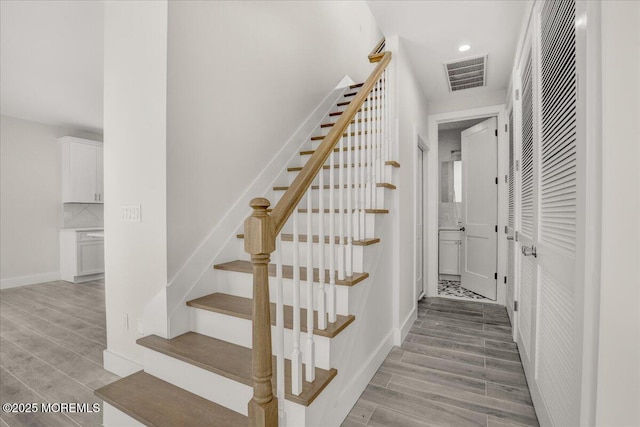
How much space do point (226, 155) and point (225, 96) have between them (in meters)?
0.44

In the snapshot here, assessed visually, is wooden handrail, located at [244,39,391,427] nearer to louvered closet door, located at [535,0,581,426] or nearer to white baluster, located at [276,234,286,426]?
white baluster, located at [276,234,286,426]

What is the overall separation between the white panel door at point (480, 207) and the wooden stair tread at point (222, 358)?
3318 mm

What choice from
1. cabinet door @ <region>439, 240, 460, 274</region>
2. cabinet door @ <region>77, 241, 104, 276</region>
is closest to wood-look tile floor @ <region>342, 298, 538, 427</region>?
cabinet door @ <region>439, 240, 460, 274</region>

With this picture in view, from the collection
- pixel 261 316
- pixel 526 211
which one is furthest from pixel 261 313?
pixel 526 211

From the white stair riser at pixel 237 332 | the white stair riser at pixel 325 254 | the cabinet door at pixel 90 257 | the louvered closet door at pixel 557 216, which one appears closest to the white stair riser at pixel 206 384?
the white stair riser at pixel 237 332

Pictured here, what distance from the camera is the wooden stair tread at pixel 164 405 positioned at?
1.38m

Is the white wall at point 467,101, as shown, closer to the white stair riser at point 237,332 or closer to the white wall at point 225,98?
the white wall at point 225,98

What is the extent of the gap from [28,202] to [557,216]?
22.7 feet

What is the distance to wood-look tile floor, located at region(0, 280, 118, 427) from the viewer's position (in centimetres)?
190

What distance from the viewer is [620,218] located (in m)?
0.78

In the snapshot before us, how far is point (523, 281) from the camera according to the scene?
7.55 ft

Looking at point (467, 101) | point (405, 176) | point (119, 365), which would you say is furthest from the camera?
point (467, 101)

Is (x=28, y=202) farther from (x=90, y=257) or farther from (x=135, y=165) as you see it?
(x=135, y=165)

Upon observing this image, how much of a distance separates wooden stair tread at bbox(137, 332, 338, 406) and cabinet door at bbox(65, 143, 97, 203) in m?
4.82
